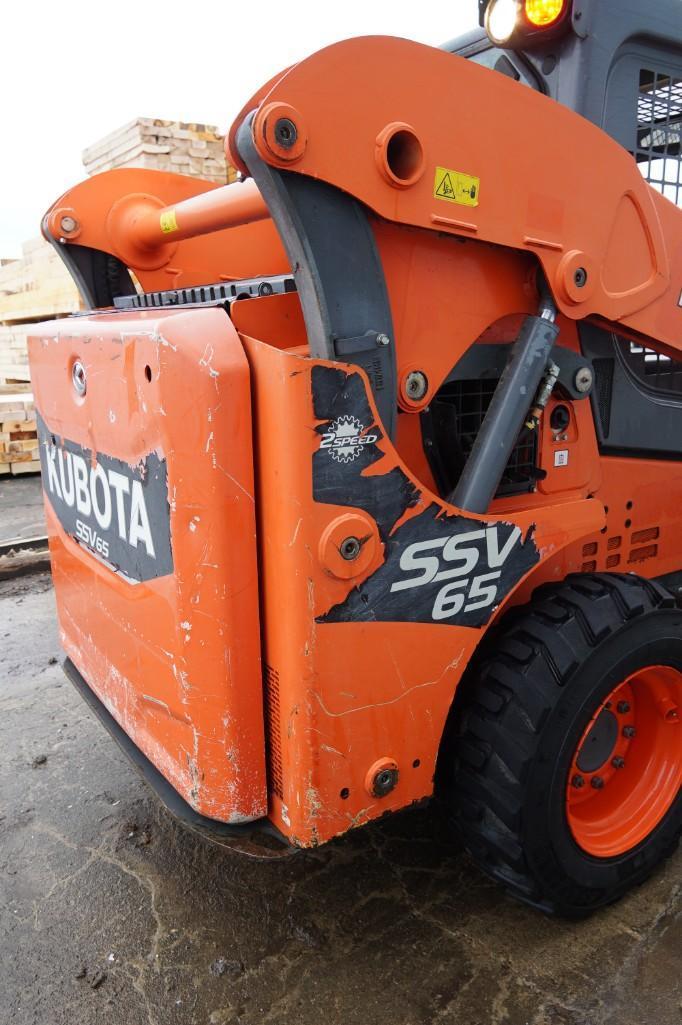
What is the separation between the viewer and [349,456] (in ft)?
5.03

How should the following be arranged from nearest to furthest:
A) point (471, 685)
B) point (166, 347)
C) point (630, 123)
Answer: point (166, 347), point (471, 685), point (630, 123)

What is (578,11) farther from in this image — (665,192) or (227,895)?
(227,895)

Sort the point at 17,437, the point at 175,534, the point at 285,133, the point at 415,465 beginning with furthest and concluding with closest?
1. the point at 17,437
2. the point at 415,465
3. the point at 175,534
4. the point at 285,133

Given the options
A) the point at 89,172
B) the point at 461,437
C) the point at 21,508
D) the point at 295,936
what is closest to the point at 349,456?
the point at 461,437

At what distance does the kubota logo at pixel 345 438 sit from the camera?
1.50m

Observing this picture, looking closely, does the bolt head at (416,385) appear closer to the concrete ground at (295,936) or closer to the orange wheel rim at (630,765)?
the orange wheel rim at (630,765)

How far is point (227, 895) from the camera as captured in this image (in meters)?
2.23

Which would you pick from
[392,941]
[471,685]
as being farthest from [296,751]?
[392,941]

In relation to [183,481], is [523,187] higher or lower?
higher

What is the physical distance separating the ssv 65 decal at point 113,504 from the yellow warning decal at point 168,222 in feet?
2.53

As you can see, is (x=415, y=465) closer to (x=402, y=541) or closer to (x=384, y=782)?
(x=402, y=541)

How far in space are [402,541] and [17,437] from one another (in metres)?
6.95

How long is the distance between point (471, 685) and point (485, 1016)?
0.76 metres

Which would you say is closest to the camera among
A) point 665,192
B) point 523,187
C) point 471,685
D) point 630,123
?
point 523,187
